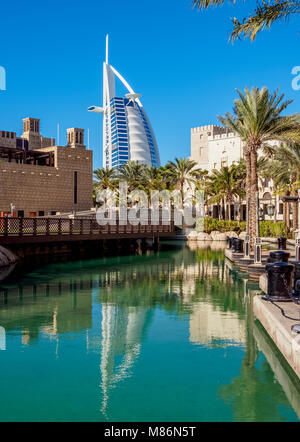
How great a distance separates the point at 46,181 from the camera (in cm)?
6681

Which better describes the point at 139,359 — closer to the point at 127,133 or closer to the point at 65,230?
the point at 65,230

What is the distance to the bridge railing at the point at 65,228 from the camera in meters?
29.1

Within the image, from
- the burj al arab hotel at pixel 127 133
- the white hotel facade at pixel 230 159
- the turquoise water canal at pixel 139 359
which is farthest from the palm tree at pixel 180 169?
the burj al arab hotel at pixel 127 133

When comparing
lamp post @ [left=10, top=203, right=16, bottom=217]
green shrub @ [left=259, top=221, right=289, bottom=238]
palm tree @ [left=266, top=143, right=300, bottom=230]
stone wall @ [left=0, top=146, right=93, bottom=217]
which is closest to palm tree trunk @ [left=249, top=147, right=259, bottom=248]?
palm tree @ [left=266, top=143, right=300, bottom=230]

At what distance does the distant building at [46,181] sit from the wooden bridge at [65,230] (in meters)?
22.6

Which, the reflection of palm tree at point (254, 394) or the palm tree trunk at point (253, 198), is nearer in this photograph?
the reflection of palm tree at point (254, 394)

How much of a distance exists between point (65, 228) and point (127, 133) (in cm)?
15786

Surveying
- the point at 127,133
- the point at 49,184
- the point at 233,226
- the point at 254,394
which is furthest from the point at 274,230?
the point at 127,133

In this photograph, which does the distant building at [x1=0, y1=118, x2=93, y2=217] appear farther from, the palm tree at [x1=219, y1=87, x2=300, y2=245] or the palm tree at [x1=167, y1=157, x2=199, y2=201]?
the palm tree at [x1=219, y1=87, x2=300, y2=245]

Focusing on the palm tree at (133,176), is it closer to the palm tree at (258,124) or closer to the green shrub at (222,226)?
the green shrub at (222,226)

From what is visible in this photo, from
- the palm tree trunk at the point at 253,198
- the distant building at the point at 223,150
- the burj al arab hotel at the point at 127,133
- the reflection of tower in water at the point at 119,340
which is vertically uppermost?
the burj al arab hotel at the point at 127,133

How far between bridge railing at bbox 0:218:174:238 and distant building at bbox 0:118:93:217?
22.1 m
